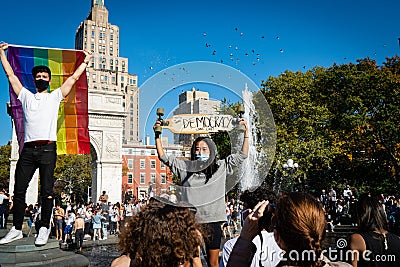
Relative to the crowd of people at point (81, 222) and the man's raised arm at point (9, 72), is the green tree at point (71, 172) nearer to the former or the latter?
the crowd of people at point (81, 222)

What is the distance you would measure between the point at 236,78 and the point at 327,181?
3370 centimetres

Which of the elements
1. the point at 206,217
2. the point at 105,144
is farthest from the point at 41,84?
the point at 105,144

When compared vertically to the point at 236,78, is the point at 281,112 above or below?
above

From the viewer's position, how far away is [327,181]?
3459 centimetres

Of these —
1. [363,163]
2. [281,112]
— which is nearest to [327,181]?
[363,163]

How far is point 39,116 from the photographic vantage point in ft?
14.4

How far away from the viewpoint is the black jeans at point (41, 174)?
4605 millimetres

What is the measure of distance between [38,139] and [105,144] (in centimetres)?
2707

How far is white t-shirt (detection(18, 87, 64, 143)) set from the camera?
439 cm

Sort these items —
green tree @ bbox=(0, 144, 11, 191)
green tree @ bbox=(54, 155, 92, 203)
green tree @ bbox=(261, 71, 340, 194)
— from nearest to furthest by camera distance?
green tree @ bbox=(261, 71, 340, 194) → green tree @ bbox=(54, 155, 92, 203) → green tree @ bbox=(0, 144, 11, 191)

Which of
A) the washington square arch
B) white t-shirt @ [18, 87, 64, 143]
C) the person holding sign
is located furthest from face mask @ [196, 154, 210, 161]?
the washington square arch

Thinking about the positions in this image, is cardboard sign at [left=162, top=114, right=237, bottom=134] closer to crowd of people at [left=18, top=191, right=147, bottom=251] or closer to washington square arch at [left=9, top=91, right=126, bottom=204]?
crowd of people at [left=18, top=191, right=147, bottom=251]

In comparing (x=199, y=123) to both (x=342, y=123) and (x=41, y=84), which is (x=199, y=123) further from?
(x=342, y=123)

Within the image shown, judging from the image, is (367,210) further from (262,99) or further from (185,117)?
(185,117)
